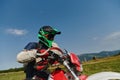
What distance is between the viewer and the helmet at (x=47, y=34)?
6.03m

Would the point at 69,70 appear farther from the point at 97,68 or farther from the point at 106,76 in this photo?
the point at 97,68

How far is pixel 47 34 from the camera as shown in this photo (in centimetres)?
607

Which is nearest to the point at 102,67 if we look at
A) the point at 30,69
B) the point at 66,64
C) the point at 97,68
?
the point at 97,68

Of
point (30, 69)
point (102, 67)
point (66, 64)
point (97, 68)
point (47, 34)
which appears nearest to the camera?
point (66, 64)

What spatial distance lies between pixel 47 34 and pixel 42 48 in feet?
1.18

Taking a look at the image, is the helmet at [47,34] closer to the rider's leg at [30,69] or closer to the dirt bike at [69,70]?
the dirt bike at [69,70]

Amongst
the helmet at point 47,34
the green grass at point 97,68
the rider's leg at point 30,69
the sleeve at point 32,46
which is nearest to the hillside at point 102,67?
the green grass at point 97,68

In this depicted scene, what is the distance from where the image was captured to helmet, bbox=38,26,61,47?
6.03m

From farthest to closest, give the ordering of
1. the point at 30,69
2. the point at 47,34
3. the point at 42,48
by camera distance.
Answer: the point at 30,69
the point at 42,48
the point at 47,34

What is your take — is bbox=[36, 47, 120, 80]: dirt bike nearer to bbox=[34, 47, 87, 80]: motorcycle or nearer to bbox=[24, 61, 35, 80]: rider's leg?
bbox=[34, 47, 87, 80]: motorcycle

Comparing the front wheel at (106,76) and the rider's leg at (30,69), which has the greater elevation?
the rider's leg at (30,69)

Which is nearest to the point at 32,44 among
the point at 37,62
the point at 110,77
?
the point at 37,62

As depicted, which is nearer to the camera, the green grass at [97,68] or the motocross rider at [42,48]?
the motocross rider at [42,48]

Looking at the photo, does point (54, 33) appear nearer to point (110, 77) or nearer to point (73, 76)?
point (73, 76)
